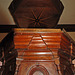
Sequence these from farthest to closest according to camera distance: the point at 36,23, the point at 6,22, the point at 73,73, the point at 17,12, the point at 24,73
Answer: the point at 6,22, the point at 36,23, the point at 17,12, the point at 73,73, the point at 24,73

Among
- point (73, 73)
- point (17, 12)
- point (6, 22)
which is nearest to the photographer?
point (73, 73)

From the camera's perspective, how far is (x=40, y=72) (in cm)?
183

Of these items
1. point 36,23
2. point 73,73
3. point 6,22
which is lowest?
point 73,73

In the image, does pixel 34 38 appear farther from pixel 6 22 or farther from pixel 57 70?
pixel 6 22

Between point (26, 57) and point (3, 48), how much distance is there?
14.3 inches

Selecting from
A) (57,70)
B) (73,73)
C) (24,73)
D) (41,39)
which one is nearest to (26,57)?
(24,73)

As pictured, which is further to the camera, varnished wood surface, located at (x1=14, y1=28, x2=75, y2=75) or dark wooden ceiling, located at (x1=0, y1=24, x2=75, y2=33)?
dark wooden ceiling, located at (x1=0, y1=24, x2=75, y2=33)

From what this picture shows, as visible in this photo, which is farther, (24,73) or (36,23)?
(36,23)

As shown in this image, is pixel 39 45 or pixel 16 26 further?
pixel 16 26

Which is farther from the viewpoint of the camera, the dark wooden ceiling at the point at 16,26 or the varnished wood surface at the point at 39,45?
the dark wooden ceiling at the point at 16,26

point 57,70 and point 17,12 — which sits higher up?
point 17,12

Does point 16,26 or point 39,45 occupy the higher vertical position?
point 16,26

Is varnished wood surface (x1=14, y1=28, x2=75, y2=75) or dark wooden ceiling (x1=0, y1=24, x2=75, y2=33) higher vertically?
dark wooden ceiling (x1=0, y1=24, x2=75, y2=33)

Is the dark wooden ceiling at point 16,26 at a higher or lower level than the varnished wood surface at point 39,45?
higher
